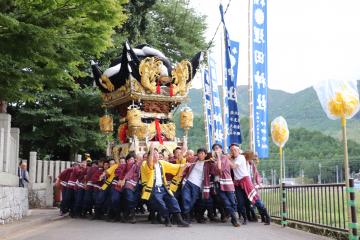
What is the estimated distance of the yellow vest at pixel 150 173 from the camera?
9.76 meters

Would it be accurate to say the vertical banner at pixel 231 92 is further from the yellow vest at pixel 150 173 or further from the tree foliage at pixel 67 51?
the tree foliage at pixel 67 51

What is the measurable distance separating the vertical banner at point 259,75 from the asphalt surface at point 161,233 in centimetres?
257

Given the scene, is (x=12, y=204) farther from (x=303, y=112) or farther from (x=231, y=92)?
(x=303, y=112)

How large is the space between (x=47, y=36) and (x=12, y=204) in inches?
169

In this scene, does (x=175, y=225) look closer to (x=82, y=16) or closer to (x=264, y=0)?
(x=82, y=16)

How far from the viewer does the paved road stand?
7949mm

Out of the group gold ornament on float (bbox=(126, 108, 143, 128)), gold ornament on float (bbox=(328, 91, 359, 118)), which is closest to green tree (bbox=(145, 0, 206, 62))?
gold ornament on float (bbox=(126, 108, 143, 128))

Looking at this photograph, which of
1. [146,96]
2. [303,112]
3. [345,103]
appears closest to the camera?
[345,103]

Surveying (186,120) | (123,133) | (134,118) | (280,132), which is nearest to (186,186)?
(280,132)

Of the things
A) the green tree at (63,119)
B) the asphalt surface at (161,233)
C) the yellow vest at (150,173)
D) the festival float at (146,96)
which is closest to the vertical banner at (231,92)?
the festival float at (146,96)

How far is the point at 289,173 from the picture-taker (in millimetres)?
43125

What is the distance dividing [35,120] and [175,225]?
1090cm

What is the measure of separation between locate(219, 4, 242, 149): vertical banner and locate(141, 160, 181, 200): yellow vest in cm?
283

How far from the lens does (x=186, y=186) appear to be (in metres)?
9.99
